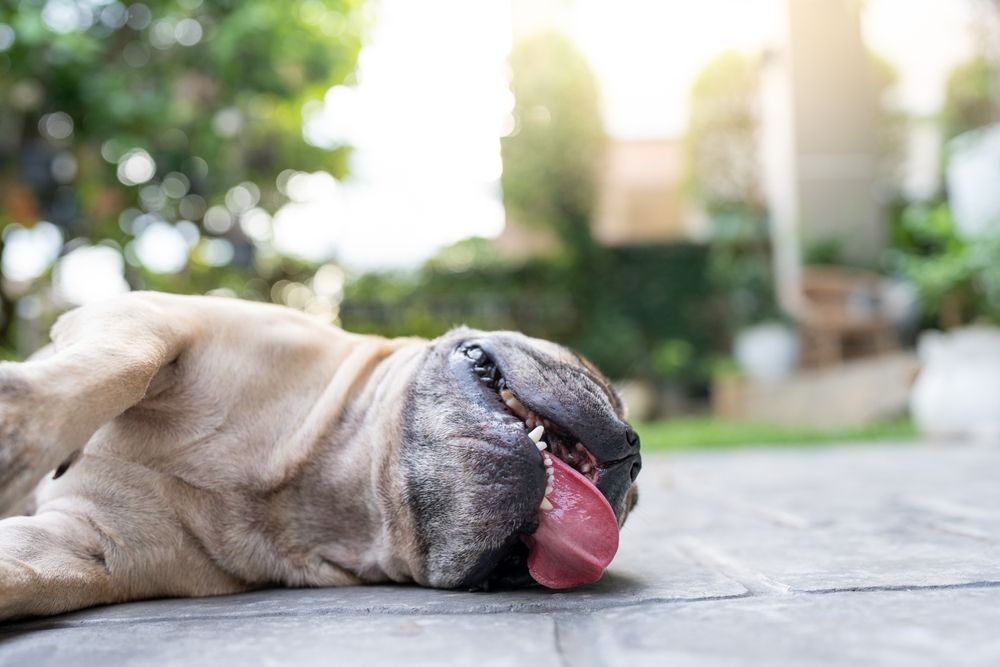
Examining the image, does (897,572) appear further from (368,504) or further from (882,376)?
(882,376)

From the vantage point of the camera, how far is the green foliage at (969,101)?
8.84 m

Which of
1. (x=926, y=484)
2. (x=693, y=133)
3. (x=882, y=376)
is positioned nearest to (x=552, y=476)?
(x=926, y=484)

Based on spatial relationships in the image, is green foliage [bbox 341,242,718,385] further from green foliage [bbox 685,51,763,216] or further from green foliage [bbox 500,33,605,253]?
green foliage [bbox 685,51,763,216]

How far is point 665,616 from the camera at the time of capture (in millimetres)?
1507

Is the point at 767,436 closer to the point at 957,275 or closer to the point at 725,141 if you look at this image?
the point at 957,275

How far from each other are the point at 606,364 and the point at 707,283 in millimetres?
1673

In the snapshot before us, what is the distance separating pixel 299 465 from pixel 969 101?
9616mm

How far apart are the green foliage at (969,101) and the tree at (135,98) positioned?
5.82 m

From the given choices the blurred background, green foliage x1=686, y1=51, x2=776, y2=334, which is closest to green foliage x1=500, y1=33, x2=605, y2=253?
the blurred background

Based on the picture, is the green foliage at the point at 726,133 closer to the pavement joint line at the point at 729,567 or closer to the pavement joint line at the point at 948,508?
the pavement joint line at the point at 948,508

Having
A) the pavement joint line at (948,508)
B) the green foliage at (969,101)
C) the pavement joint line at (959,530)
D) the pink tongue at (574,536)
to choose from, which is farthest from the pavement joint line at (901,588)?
the green foliage at (969,101)

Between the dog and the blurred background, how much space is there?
448cm

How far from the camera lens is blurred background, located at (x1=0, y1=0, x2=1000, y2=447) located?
276 inches

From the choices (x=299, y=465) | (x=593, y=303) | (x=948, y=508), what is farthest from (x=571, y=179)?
(x=299, y=465)
